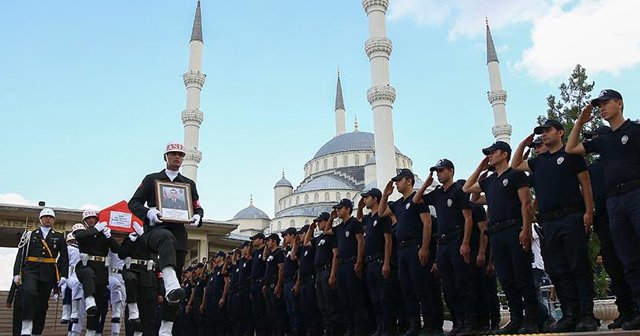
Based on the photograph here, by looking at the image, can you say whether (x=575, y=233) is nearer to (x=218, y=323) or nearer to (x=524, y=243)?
(x=524, y=243)

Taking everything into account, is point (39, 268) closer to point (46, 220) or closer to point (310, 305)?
point (46, 220)

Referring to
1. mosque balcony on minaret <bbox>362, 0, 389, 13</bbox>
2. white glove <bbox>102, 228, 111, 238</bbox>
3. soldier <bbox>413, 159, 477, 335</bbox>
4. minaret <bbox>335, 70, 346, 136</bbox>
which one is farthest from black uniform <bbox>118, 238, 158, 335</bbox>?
minaret <bbox>335, 70, 346, 136</bbox>

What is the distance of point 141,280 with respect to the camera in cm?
659

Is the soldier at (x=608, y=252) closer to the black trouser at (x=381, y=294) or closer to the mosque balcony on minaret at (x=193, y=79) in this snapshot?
the black trouser at (x=381, y=294)

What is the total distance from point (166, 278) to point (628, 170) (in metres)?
3.84

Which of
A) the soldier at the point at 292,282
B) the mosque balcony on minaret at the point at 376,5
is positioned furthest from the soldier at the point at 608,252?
the mosque balcony on minaret at the point at 376,5

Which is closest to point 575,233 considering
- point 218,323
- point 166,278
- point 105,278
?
point 166,278

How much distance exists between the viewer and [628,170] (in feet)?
13.6

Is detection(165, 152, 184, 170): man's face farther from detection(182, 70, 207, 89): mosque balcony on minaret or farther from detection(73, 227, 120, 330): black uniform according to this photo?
detection(182, 70, 207, 89): mosque balcony on minaret

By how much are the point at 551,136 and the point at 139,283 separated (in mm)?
4875

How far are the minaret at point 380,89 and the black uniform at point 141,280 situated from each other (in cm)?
2261

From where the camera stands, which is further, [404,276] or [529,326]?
[404,276]

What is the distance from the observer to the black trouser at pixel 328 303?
7176 mm

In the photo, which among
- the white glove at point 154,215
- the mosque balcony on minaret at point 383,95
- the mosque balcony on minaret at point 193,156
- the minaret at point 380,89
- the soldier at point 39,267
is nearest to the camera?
the white glove at point 154,215
